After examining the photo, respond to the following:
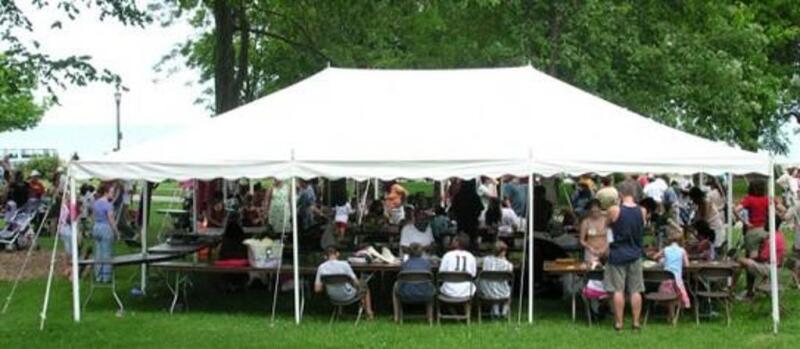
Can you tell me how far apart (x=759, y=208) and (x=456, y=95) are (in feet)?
13.8

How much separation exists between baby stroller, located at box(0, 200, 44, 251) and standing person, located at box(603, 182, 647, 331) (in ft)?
45.7

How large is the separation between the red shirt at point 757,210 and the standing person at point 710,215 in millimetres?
1172

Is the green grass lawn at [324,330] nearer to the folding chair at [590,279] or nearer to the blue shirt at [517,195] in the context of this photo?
the folding chair at [590,279]

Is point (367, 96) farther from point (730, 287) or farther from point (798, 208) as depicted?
point (798, 208)

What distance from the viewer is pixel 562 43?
2069 centimetres

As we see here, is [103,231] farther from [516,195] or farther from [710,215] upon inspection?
[516,195]

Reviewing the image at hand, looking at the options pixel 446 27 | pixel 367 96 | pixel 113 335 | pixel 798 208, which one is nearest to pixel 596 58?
pixel 446 27

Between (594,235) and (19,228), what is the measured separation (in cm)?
1351

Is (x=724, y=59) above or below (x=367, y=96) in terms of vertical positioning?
above

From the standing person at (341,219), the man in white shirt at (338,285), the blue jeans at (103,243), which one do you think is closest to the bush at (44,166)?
the standing person at (341,219)

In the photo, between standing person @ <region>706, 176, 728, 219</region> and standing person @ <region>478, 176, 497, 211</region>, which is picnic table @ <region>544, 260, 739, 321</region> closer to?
standing person @ <region>706, 176, 728, 219</region>

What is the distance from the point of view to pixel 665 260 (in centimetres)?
1178

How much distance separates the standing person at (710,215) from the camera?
1521 centimetres

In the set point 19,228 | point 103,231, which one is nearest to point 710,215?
point 103,231
